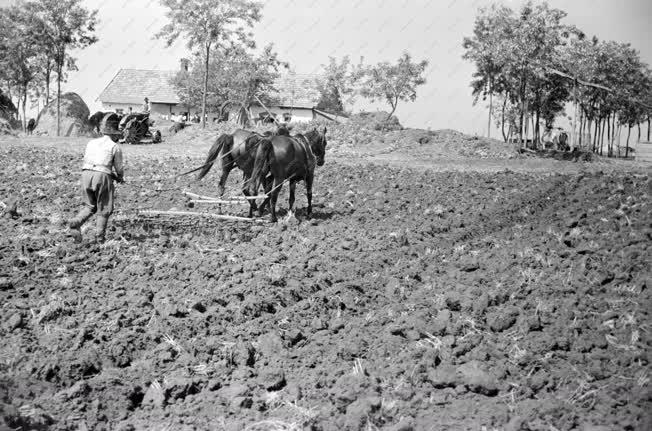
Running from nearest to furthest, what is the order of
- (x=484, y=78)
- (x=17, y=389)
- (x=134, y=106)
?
1. (x=17, y=389)
2. (x=484, y=78)
3. (x=134, y=106)

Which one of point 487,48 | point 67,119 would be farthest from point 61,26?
point 487,48

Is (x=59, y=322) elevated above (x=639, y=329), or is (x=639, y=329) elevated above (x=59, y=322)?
(x=639, y=329)

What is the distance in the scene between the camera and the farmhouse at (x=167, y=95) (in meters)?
62.1

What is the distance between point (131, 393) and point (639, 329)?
3710 millimetres

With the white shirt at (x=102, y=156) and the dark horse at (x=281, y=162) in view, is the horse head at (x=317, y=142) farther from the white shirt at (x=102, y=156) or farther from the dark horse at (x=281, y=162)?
the white shirt at (x=102, y=156)

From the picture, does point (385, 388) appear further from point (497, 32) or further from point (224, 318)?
point (497, 32)

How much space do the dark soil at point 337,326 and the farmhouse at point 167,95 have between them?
173 feet

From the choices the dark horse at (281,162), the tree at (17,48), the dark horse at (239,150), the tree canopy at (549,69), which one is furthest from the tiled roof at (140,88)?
the dark horse at (281,162)

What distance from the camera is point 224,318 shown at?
20.5ft

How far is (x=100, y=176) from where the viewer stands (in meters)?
9.03

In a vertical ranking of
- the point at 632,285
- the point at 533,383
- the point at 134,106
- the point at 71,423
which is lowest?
the point at 71,423

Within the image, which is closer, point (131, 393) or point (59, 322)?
point (131, 393)

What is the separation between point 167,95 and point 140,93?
3004 millimetres

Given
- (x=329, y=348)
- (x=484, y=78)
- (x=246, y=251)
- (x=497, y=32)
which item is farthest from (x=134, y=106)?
(x=329, y=348)
